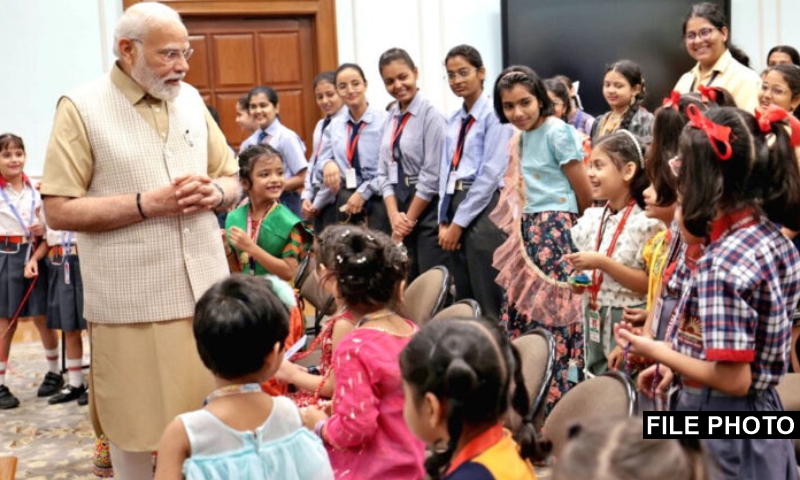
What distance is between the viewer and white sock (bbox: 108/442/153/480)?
9.02ft

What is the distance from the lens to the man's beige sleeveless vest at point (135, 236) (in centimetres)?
261

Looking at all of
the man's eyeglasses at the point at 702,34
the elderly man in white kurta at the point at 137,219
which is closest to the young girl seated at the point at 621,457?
the elderly man in white kurta at the point at 137,219

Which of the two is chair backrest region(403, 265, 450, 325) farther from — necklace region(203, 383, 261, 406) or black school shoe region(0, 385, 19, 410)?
black school shoe region(0, 385, 19, 410)

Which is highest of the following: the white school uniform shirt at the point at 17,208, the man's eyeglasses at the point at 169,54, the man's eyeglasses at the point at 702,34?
the man's eyeglasses at the point at 702,34

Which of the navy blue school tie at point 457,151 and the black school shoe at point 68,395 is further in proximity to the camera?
the black school shoe at point 68,395

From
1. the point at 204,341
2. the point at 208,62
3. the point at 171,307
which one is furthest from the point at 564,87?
the point at 204,341

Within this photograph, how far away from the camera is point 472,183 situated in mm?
4508

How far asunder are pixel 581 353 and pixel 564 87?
251cm

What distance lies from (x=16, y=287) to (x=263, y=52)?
3630mm

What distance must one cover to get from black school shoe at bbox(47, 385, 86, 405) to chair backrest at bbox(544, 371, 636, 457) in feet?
11.9

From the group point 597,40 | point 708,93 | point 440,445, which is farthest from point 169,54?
point 597,40

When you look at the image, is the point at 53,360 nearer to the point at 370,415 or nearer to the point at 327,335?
the point at 327,335

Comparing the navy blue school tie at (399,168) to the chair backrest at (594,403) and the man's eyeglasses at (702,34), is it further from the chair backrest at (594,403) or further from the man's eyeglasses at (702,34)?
the chair backrest at (594,403)

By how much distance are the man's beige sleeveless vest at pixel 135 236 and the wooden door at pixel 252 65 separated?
17.8ft
